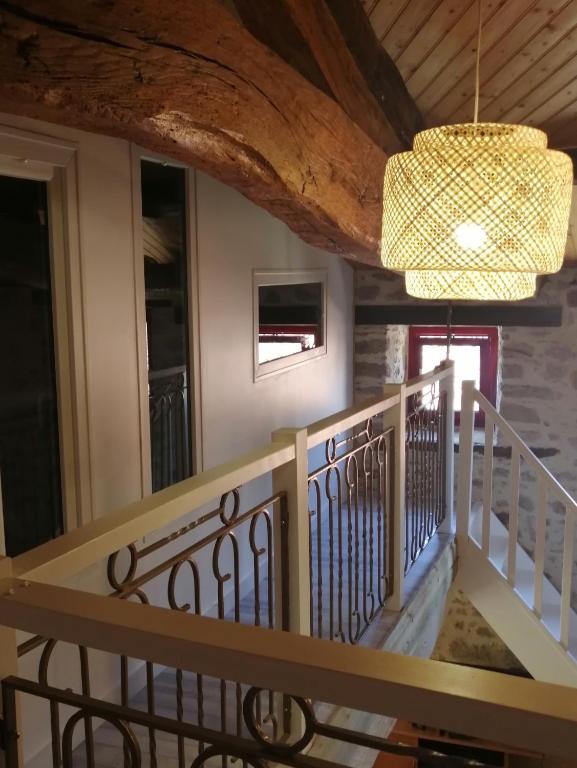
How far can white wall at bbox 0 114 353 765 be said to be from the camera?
262 cm

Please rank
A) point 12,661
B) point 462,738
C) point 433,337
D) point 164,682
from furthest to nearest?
point 433,337 < point 462,738 < point 164,682 < point 12,661

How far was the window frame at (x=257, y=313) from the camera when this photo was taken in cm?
391

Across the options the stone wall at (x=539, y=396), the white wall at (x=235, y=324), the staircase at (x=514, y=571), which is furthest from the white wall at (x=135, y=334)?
the stone wall at (x=539, y=396)

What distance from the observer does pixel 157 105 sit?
1.83 m

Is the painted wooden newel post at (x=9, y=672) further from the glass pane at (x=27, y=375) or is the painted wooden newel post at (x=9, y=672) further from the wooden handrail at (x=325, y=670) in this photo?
the glass pane at (x=27, y=375)

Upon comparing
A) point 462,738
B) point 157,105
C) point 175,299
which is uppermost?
point 157,105

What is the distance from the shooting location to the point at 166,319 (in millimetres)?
3148

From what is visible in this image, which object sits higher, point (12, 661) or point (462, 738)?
point (12, 661)

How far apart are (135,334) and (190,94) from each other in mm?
1132

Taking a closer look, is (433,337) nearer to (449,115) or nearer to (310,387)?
(310,387)

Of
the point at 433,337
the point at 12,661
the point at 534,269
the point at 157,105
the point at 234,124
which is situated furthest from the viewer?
the point at 433,337

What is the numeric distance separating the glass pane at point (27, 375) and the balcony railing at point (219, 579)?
0.35 m

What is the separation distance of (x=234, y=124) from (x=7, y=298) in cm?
92

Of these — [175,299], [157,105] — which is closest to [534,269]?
[157,105]
